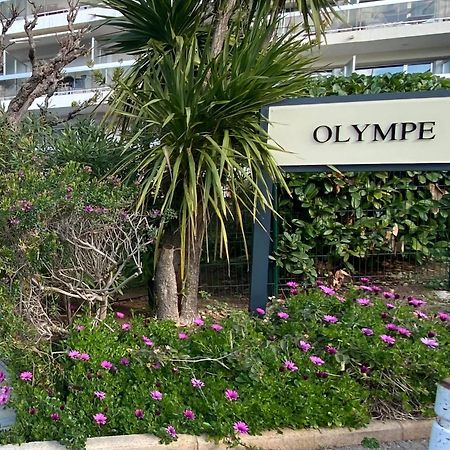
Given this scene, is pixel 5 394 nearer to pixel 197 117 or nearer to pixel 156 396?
pixel 156 396

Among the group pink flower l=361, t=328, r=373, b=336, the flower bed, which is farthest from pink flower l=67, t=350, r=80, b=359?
pink flower l=361, t=328, r=373, b=336

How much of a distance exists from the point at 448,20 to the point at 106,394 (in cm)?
1890

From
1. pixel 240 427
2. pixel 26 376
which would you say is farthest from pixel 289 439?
pixel 26 376

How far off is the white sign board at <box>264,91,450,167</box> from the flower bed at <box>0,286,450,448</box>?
1435mm

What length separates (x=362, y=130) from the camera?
3646 millimetres

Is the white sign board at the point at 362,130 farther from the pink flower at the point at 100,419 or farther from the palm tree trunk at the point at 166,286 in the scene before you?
the pink flower at the point at 100,419

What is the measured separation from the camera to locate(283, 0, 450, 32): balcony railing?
16359 millimetres

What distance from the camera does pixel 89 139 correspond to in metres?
4.21

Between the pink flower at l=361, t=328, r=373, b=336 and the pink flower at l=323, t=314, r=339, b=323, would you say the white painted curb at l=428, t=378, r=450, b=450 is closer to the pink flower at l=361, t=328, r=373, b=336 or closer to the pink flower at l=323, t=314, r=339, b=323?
the pink flower at l=361, t=328, r=373, b=336

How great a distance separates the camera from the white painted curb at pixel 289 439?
7.45 feet

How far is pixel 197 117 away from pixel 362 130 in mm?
1440

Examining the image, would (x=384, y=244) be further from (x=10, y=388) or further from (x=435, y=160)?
(x=10, y=388)

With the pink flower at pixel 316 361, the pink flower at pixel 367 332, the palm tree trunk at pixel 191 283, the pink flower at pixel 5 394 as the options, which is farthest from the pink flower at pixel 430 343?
the pink flower at pixel 5 394

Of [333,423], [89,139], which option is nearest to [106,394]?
[333,423]
